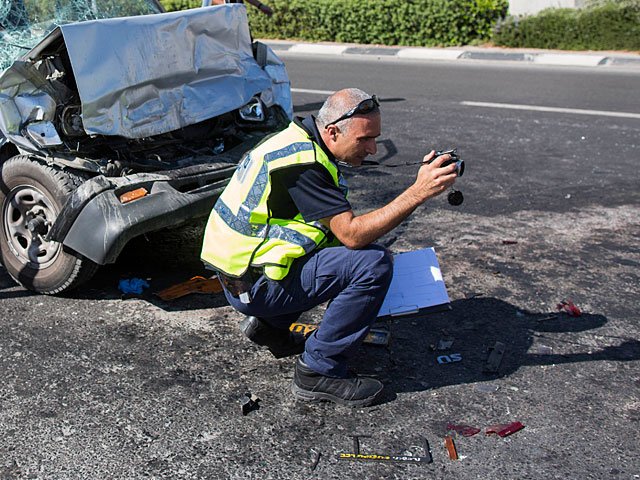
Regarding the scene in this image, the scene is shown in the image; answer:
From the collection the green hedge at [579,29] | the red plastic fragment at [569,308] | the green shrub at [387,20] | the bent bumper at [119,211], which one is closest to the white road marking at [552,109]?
the red plastic fragment at [569,308]

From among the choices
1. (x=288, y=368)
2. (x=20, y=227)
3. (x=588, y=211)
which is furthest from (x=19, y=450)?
(x=588, y=211)

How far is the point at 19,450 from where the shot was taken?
3.46 metres

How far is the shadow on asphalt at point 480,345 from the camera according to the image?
4.06 m

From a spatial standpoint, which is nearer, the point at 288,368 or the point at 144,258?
the point at 288,368

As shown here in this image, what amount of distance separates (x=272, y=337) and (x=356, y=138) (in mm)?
1152

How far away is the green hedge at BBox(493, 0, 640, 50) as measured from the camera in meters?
14.8

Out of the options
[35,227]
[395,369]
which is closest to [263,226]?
[395,369]

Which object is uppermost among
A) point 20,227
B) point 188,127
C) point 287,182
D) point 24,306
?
point 287,182

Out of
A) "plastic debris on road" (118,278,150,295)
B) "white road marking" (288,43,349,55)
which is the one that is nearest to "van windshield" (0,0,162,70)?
"plastic debris on road" (118,278,150,295)

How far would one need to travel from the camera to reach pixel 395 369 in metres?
4.12

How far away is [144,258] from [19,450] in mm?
2126

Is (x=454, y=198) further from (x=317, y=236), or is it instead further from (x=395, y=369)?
(x=395, y=369)

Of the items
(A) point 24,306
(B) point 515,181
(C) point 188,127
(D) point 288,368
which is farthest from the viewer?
(B) point 515,181

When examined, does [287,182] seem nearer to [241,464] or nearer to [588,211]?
[241,464]
